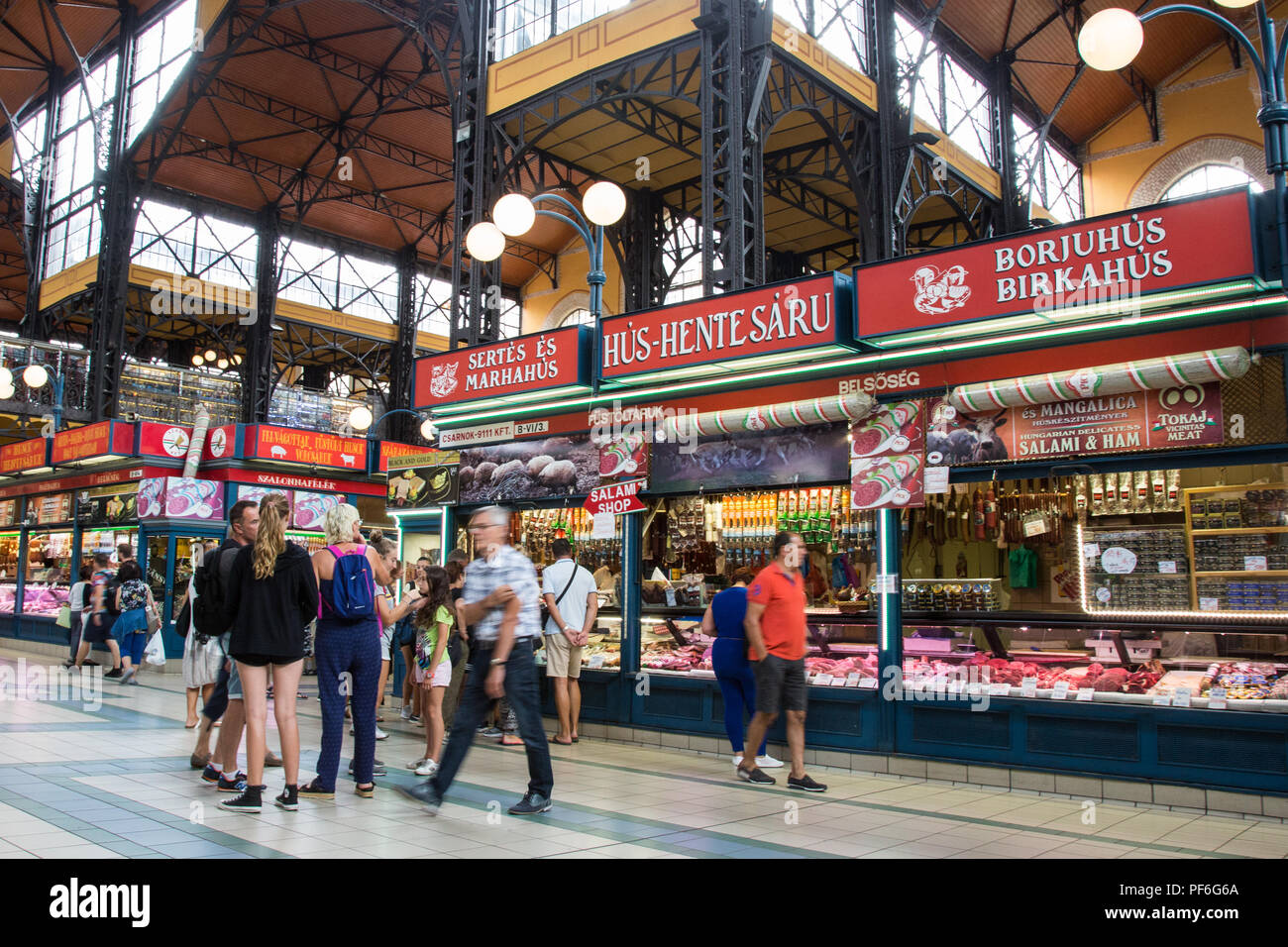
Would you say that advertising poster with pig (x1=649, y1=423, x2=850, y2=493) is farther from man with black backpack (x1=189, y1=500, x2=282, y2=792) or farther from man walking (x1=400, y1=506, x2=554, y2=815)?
man with black backpack (x1=189, y1=500, x2=282, y2=792)

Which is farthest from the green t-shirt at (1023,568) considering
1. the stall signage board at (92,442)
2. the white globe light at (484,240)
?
the stall signage board at (92,442)

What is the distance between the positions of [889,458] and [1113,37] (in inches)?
127

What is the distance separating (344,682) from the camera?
5891 millimetres

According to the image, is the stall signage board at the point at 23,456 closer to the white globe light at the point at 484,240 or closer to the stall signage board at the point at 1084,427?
the white globe light at the point at 484,240

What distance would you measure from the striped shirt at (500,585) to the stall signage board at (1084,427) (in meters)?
3.64

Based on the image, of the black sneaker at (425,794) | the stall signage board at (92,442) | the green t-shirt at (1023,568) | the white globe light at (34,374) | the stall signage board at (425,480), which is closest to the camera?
the black sneaker at (425,794)

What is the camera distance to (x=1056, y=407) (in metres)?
6.98

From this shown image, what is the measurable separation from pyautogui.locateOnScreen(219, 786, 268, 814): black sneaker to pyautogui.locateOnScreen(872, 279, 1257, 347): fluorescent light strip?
5.26 meters

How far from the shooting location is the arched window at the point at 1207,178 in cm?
2064

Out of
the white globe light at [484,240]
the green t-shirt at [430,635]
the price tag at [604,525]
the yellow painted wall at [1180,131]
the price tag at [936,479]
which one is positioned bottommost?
the green t-shirt at [430,635]

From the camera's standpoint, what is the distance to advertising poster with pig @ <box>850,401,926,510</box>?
745 centimetres

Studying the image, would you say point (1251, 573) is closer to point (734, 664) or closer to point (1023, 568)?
point (1023, 568)

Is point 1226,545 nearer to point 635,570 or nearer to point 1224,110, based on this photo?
point 635,570
